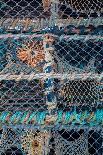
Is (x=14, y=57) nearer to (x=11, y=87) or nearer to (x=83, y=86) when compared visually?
(x=11, y=87)

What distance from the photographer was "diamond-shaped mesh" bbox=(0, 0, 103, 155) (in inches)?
93.2

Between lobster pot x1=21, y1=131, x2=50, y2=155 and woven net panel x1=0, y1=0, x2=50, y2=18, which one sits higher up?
woven net panel x1=0, y1=0, x2=50, y2=18

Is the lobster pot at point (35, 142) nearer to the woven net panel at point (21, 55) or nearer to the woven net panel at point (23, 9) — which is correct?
the woven net panel at point (21, 55)

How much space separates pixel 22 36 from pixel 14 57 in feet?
1.63

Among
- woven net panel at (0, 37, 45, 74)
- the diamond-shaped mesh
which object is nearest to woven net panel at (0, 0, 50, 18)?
the diamond-shaped mesh

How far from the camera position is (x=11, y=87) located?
2908 millimetres

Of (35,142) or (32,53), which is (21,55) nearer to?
(32,53)

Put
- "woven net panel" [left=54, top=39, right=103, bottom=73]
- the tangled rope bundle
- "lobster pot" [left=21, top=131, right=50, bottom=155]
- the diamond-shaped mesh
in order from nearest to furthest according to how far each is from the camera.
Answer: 1. the diamond-shaped mesh
2. "lobster pot" [left=21, top=131, right=50, bottom=155]
3. the tangled rope bundle
4. "woven net panel" [left=54, top=39, right=103, bottom=73]

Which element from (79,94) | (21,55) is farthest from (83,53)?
(21,55)

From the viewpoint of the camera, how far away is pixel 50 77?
7.53 feet

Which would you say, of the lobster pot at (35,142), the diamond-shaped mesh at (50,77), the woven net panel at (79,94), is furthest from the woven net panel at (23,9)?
the lobster pot at (35,142)

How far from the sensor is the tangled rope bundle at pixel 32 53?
282cm

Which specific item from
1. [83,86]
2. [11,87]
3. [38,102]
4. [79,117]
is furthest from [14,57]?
[79,117]

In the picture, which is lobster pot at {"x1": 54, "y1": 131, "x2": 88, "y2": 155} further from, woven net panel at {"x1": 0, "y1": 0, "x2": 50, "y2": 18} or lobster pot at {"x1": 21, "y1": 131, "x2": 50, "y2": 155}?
woven net panel at {"x1": 0, "y1": 0, "x2": 50, "y2": 18}
